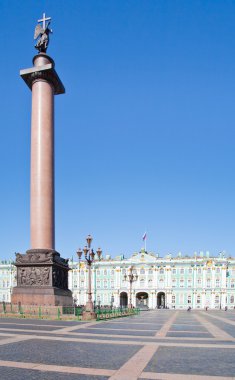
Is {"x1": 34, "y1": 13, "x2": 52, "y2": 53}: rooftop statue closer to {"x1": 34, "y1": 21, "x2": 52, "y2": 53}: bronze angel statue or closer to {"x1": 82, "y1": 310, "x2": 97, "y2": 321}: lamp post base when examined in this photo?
{"x1": 34, "y1": 21, "x2": 52, "y2": 53}: bronze angel statue

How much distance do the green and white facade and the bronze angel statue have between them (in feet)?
252

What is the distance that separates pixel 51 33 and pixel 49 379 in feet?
124

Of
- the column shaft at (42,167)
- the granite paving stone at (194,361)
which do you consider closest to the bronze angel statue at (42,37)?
the column shaft at (42,167)

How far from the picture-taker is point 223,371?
8.88 metres

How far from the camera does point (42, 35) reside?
127 ft

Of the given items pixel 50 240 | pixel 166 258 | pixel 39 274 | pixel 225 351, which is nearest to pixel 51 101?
pixel 50 240

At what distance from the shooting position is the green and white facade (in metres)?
107

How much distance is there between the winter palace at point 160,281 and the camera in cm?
10669

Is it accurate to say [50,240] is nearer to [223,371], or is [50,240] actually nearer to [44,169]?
[44,169]

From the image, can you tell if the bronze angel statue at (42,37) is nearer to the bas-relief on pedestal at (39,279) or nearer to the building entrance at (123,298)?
the bas-relief on pedestal at (39,279)

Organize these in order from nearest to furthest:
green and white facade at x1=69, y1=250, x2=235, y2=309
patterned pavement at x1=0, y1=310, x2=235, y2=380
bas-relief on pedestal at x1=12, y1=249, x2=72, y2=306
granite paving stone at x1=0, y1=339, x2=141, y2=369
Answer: patterned pavement at x1=0, y1=310, x2=235, y2=380 → granite paving stone at x1=0, y1=339, x2=141, y2=369 → bas-relief on pedestal at x1=12, y1=249, x2=72, y2=306 → green and white facade at x1=69, y1=250, x2=235, y2=309

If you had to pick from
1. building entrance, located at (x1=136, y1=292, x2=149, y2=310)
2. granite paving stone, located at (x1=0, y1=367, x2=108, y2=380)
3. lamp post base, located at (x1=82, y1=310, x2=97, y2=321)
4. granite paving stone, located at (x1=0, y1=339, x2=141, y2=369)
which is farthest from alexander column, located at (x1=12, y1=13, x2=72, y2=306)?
building entrance, located at (x1=136, y1=292, x2=149, y2=310)

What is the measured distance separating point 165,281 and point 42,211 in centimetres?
8297

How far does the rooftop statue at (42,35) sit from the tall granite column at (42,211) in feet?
3.10
